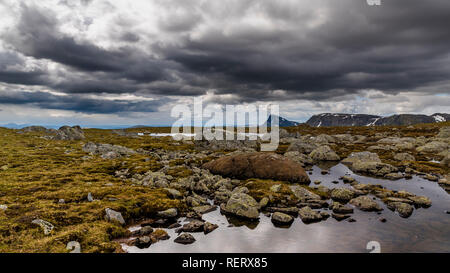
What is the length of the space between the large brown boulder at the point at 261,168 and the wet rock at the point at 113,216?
64.6 ft

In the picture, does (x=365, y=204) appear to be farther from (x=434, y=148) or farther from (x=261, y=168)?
(x=434, y=148)

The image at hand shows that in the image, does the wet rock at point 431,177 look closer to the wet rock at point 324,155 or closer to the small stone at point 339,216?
the wet rock at point 324,155

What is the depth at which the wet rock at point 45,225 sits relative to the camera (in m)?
16.3

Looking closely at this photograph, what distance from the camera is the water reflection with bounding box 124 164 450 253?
52.6 ft

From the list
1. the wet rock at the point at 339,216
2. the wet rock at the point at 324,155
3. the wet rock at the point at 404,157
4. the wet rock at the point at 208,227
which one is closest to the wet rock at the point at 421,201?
the wet rock at the point at 339,216

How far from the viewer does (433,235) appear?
17781mm

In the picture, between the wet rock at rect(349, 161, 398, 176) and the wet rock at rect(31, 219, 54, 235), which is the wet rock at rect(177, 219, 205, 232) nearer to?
the wet rock at rect(31, 219, 54, 235)

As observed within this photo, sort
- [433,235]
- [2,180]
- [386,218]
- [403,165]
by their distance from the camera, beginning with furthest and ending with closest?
[403,165], [2,180], [386,218], [433,235]

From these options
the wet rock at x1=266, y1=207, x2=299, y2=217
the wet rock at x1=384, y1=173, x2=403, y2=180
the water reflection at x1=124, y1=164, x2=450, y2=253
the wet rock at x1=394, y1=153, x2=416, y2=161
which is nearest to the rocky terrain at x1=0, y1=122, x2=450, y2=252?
the wet rock at x1=266, y1=207, x2=299, y2=217
